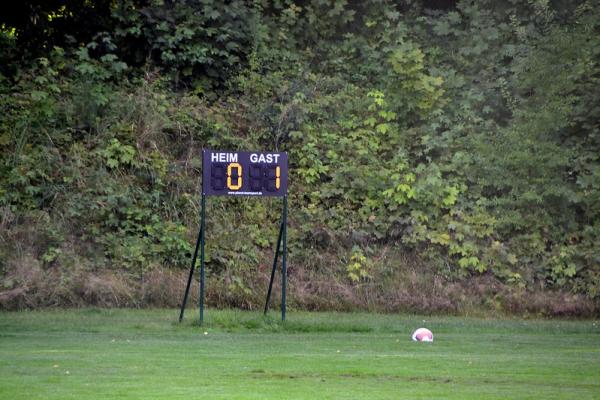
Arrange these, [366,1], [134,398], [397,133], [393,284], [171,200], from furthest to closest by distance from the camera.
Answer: [366,1] < [397,133] < [171,200] < [393,284] < [134,398]

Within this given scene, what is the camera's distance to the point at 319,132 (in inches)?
1195

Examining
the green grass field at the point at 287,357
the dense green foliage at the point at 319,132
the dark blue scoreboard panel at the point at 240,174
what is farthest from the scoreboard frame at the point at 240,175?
the dense green foliage at the point at 319,132

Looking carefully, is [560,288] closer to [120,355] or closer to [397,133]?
[397,133]

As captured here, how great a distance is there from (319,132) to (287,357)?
14791mm

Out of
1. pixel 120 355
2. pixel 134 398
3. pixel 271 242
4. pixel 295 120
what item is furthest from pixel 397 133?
pixel 134 398

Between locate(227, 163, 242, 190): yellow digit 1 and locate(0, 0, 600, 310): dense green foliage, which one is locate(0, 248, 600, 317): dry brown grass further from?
locate(227, 163, 242, 190): yellow digit 1

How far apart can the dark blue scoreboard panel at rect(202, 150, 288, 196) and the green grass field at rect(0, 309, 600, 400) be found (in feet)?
7.98

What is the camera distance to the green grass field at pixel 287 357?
12500 mm

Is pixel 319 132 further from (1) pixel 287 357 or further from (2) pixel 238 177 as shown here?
(1) pixel 287 357

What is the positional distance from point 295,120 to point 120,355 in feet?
49.7

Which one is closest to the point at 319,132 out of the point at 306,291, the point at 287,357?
the point at 306,291

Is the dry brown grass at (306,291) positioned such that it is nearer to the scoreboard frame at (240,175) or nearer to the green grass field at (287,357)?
the green grass field at (287,357)

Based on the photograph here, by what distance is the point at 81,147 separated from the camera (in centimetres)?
2861

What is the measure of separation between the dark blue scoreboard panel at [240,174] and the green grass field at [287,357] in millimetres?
2432
